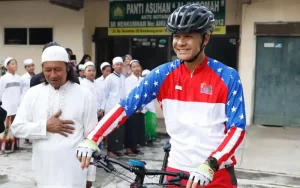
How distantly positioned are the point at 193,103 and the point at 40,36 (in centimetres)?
1223

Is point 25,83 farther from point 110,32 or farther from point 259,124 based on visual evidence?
point 259,124

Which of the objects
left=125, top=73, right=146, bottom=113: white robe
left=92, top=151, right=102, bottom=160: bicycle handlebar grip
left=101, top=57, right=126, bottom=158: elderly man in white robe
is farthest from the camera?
left=125, top=73, right=146, bottom=113: white robe

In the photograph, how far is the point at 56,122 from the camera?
3213mm

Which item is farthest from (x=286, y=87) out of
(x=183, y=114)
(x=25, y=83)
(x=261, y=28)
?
(x=183, y=114)

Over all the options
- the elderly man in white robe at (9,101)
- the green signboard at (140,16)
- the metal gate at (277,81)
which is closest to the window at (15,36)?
the green signboard at (140,16)

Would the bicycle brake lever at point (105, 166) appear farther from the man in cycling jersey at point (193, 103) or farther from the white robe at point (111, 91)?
the white robe at point (111, 91)

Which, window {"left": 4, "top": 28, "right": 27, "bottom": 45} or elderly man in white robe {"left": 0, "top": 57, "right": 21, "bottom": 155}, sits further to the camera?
window {"left": 4, "top": 28, "right": 27, "bottom": 45}

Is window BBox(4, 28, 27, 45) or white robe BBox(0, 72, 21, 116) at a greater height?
window BBox(4, 28, 27, 45)

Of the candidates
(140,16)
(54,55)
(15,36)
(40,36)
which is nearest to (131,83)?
(140,16)

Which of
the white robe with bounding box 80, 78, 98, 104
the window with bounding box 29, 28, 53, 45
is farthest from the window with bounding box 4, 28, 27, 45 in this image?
the white robe with bounding box 80, 78, 98, 104

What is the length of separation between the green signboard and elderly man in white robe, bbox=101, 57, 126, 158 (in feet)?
16.2

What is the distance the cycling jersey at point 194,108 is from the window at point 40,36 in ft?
38.9

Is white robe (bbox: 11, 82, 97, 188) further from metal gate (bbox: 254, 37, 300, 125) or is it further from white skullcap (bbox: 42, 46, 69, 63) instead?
metal gate (bbox: 254, 37, 300, 125)

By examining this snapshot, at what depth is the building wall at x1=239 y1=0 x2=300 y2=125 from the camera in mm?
11562
